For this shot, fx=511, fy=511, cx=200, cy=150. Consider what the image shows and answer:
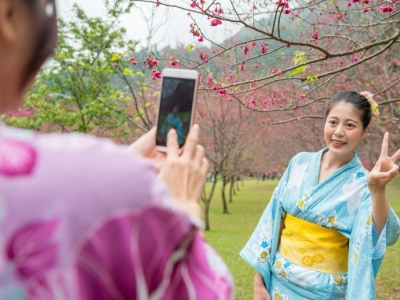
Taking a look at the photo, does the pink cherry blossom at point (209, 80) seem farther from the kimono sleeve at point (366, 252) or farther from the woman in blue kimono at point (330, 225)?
the kimono sleeve at point (366, 252)

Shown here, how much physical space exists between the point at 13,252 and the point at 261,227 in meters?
2.48

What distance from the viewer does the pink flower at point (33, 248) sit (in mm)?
639

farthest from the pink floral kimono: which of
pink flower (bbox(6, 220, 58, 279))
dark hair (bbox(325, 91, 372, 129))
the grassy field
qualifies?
the grassy field

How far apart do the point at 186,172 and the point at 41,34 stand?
0.38m

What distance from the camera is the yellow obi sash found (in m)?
2.72

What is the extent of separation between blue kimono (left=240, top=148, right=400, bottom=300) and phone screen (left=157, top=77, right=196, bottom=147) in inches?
69.5

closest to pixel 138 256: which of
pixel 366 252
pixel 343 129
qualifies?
pixel 366 252

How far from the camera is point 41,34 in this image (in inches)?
28.0

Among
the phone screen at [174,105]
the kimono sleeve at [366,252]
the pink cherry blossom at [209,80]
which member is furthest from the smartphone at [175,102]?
the pink cherry blossom at [209,80]

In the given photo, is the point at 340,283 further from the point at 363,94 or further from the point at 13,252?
the point at 13,252

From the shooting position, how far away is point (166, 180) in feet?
3.10

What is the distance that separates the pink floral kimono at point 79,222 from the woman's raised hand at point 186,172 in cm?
22

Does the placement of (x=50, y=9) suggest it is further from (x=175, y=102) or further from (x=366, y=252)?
(x=366, y=252)

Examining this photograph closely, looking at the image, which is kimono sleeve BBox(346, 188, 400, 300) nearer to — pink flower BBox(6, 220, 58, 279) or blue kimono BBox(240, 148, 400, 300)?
blue kimono BBox(240, 148, 400, 300)
